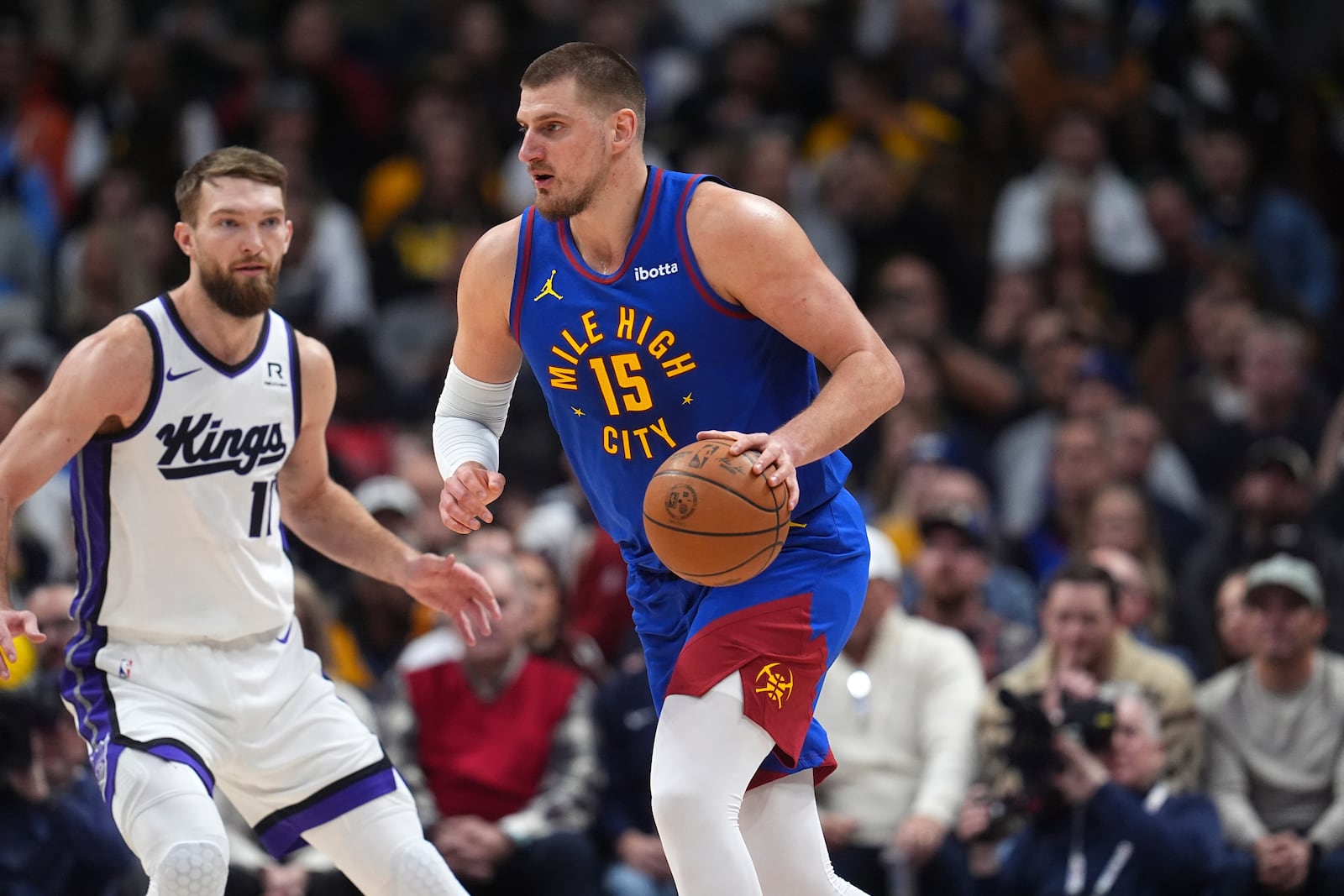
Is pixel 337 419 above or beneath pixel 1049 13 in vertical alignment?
beneath

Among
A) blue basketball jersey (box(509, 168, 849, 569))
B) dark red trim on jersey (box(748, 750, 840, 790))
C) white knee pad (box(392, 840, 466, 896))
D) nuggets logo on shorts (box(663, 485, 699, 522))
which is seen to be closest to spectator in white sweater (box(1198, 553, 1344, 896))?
dark red trim on jersey (box(748, 750, 840, 790))

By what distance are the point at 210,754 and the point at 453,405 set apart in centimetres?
129

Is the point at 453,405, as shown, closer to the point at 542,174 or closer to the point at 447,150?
the point at 542,174

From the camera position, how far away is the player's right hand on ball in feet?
16.2

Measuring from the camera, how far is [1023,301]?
11.6 m

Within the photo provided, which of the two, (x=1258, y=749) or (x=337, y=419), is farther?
(x=337, y=419)

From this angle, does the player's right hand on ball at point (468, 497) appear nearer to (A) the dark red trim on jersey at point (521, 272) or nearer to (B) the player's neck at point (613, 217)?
(A) the dark red trim on jersey at point (521, 272)

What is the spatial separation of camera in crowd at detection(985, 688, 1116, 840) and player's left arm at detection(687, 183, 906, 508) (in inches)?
113

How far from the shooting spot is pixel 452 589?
583 cm

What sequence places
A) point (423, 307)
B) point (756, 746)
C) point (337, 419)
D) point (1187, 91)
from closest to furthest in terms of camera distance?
point (756, 746), point (337, 419), point (423, 307), point (1187, 91)

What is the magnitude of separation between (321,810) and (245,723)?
0.36m

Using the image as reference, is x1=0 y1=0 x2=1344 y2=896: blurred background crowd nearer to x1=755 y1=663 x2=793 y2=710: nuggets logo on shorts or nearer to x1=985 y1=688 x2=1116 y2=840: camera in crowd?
x1=985 y1=688 x2=1116 y2=840: camera in crowd

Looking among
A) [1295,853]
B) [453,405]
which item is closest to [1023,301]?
[1295,853]

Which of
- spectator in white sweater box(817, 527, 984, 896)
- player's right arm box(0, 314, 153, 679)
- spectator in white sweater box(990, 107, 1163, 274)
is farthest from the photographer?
spectator in white sweater box(990, 107, 1163, 274)
